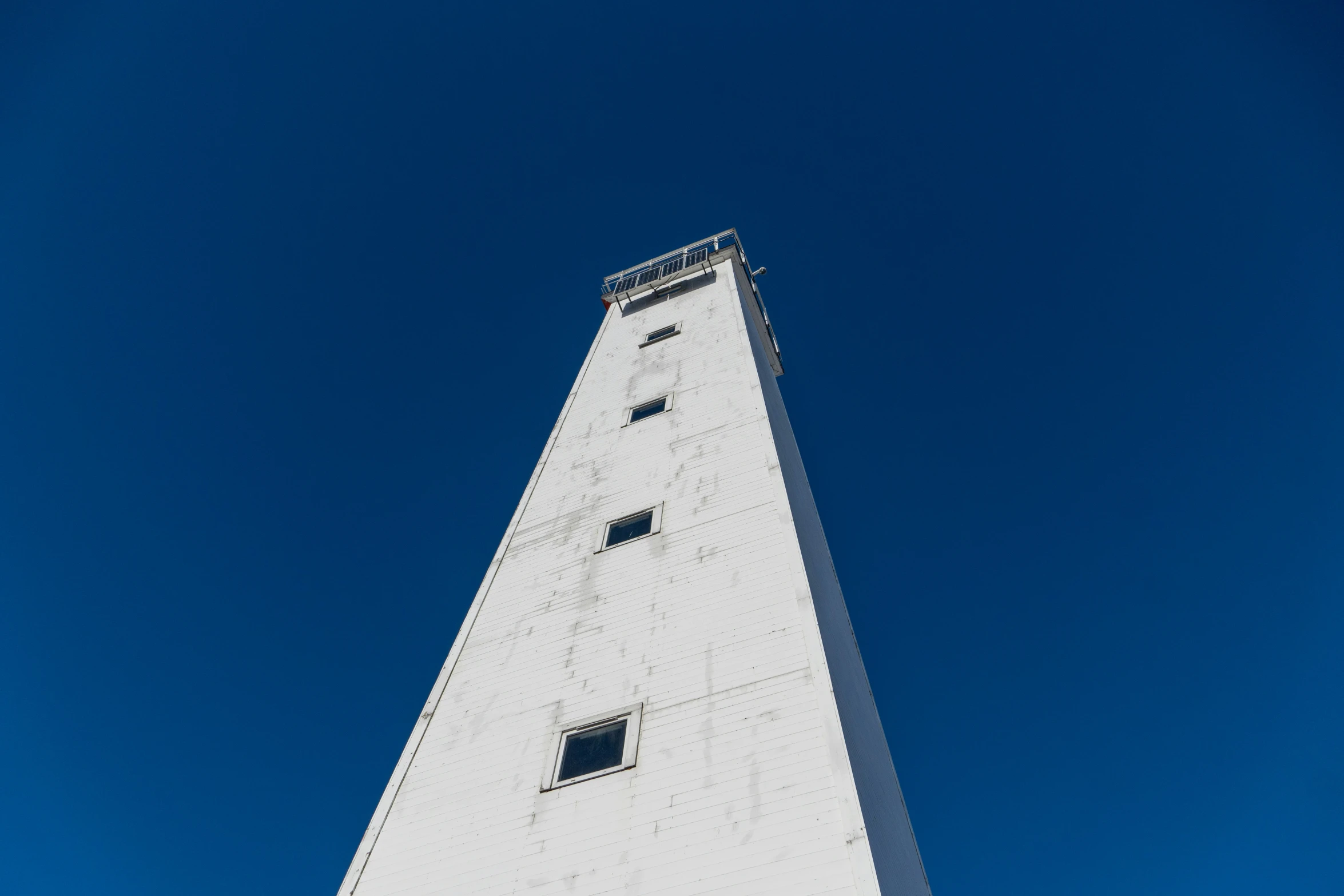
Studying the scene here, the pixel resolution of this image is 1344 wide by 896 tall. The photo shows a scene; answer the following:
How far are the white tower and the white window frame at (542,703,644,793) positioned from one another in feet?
0.07

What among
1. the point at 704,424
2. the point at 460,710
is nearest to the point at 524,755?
the point at 460,710

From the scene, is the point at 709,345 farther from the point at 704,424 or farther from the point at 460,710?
the point at 460,710

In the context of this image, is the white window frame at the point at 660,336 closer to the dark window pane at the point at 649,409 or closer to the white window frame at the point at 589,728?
the dark window pane at the point at 649,409

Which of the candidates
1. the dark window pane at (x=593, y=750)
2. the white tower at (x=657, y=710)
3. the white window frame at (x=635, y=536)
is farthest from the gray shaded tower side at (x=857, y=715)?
the dark window pane at (x=593, y=750)

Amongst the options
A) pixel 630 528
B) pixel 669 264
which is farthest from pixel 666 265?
pixel 630 528

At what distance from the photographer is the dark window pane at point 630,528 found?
12.3 meters

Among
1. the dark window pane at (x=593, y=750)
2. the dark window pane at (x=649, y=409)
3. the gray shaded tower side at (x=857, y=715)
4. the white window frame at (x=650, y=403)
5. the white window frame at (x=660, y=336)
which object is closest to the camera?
the gray shaded tower side at (x=857, y=715)

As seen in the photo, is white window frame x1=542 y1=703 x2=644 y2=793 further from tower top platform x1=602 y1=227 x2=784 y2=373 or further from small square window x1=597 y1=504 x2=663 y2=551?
tower top platform x1=602 y1=227 x2=784 y2=373

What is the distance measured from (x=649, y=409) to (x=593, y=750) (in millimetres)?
8554

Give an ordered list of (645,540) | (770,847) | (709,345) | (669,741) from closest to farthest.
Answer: (770,847) → (669,741) → (645,540) → (709,345)

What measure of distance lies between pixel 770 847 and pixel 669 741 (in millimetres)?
1748

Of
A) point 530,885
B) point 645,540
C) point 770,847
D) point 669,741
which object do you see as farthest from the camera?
point 645,540

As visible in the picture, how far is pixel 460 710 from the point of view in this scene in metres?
10.3

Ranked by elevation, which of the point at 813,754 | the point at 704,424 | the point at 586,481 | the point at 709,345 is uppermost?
the point at 709,345
